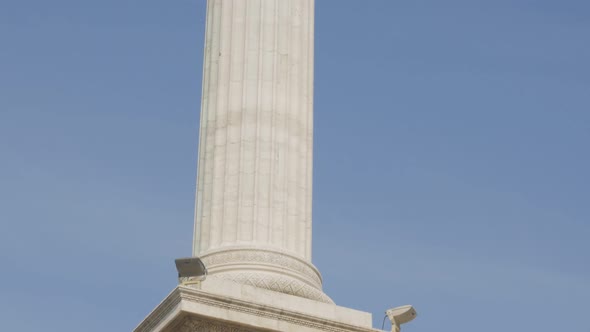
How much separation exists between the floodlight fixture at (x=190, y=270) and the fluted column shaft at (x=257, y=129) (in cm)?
140

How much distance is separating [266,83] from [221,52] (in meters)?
0.99

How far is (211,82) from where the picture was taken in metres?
18.7

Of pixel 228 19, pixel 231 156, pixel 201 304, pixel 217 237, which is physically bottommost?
pixel 201 304

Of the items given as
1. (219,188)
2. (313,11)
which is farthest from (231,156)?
(313,11)

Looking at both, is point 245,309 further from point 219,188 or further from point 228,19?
point 228,19

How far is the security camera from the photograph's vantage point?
17.2 meters

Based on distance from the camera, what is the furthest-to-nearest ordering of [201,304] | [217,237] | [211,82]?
[211,82], [217,237], [201,304]

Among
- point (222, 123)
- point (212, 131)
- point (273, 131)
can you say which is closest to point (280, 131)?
point (273, 131)

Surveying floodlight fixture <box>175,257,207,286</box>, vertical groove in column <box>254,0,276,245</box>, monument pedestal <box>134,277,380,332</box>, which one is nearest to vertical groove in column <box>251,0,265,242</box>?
vertical groove in column <box>254,0,276,245</box>

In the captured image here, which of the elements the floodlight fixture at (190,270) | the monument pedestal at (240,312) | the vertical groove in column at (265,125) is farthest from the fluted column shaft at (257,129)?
the floodlight fixture at (190,270)

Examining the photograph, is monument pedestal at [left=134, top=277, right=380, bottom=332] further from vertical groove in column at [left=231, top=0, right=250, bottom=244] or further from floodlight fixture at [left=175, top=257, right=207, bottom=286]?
vertical groove in column at [left=231, top=0, right=250, bottom=244]

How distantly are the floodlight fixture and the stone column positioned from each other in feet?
3.37

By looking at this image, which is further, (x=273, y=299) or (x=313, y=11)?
(x=313, y=11)

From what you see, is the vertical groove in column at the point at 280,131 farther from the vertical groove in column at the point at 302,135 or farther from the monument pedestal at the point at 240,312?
the monument pedestal at the point at 240,312
